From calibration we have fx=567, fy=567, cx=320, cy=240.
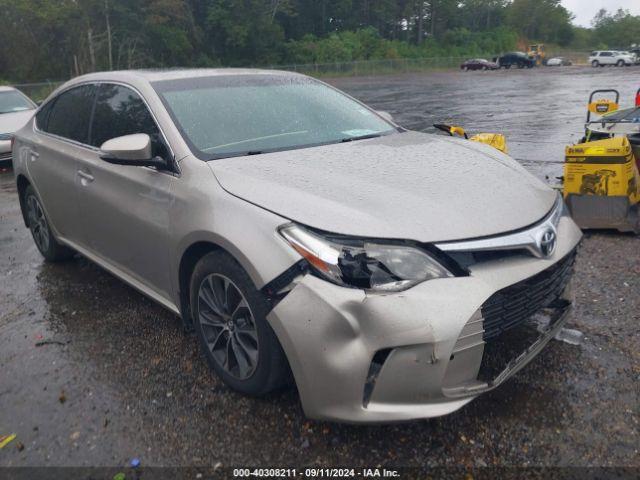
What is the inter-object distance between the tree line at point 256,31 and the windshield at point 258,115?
125 feet

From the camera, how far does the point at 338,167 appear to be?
9.81ft

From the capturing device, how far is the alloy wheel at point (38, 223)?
196 inches

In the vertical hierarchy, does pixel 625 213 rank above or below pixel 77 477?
above

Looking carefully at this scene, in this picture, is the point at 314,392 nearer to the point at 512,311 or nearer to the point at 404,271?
the point at 404,271

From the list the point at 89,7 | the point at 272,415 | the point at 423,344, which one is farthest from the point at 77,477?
the point at 89,7

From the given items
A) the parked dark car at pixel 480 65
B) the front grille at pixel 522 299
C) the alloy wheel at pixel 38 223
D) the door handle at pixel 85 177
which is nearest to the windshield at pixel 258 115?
the door handle at pixel 85 177

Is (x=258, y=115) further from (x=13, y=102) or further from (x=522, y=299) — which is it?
(x=13, y=102)

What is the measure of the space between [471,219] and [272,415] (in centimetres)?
134

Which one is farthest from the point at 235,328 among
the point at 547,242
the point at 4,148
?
the point at 4,148

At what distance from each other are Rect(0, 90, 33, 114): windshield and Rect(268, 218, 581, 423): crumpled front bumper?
431 inches

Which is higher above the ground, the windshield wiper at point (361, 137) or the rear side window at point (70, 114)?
the rear side window at point (70, 114)

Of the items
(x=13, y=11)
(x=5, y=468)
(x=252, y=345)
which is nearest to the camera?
(x=5, y=468)

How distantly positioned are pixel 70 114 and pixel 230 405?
110 inches

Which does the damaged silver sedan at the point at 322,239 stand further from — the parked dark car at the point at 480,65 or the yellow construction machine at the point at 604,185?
the parked dark car at the point at 480,65
